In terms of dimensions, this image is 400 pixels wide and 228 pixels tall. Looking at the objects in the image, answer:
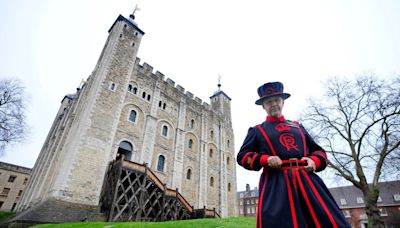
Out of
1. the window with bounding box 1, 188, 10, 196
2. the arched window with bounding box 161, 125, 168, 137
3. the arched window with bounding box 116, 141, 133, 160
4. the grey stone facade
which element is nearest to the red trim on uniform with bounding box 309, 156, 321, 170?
the grey stone facade

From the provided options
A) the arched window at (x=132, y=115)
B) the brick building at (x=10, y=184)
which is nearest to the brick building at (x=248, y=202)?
the arched window at (x=132, y=115)

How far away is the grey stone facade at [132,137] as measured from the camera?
12.7 metres

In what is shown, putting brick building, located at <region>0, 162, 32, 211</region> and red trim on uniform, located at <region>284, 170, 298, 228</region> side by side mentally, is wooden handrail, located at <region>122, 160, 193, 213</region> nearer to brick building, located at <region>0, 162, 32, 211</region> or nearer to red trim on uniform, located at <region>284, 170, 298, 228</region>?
red trim on uniform, located at <region>284, 170, 298, 228</region>

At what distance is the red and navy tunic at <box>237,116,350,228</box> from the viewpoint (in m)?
1.77

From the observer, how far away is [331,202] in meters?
1.87

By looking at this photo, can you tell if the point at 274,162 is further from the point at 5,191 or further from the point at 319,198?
the point at 5,191

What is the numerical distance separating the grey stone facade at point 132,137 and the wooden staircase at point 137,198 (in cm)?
125

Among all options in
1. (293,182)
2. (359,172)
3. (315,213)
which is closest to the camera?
(315,213)

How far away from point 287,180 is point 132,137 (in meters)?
15.6

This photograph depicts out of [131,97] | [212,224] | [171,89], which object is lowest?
[212,224]

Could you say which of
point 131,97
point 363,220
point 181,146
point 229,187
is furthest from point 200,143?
point 363,220

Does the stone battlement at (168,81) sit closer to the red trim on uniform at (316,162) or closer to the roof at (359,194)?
the red trim on uniform at (316,162)

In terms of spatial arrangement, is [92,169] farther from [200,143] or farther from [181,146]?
[200,143]

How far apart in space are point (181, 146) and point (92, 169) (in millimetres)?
8587
